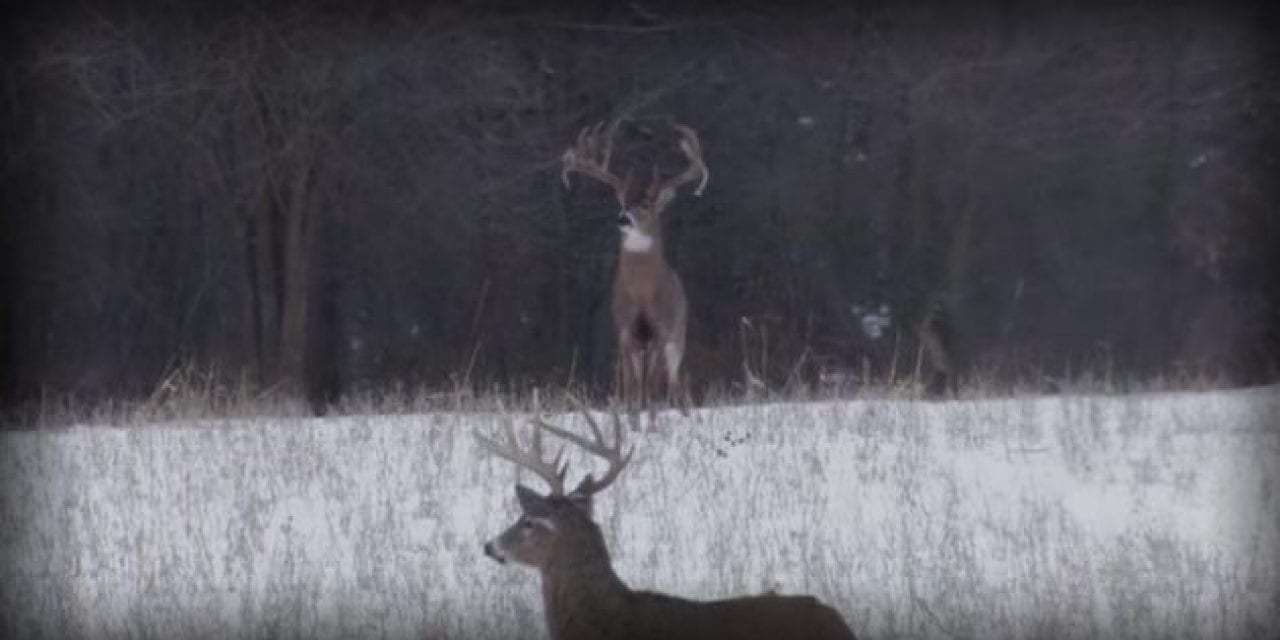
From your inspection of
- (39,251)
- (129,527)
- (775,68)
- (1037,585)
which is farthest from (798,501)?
(775,68)

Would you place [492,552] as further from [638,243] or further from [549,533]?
[638,243]

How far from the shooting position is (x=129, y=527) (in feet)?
30.7

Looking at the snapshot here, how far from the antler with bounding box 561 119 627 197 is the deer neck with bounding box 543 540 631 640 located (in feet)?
20.9

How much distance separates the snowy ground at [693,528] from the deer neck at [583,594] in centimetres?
67

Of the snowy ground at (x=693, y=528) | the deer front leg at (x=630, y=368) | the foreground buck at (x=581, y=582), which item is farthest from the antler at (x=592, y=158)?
the foreground buck at (x=581, y=582)

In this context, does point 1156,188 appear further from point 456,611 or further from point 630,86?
point 456,611

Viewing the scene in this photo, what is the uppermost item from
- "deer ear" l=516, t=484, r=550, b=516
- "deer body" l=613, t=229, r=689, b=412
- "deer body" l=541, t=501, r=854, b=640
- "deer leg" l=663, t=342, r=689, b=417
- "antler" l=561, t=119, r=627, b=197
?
"antler" l=561, t=119, r=627, b=197

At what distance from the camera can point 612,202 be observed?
17.9 metres

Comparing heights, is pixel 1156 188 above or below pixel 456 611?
above

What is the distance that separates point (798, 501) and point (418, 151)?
845cm

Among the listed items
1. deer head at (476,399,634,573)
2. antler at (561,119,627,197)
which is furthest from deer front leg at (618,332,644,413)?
deer head at (476,399,634,573)

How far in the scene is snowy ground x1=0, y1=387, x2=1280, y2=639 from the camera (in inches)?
343

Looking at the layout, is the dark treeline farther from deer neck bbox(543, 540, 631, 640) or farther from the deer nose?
the deer nose

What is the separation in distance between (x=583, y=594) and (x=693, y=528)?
1.37 meters
